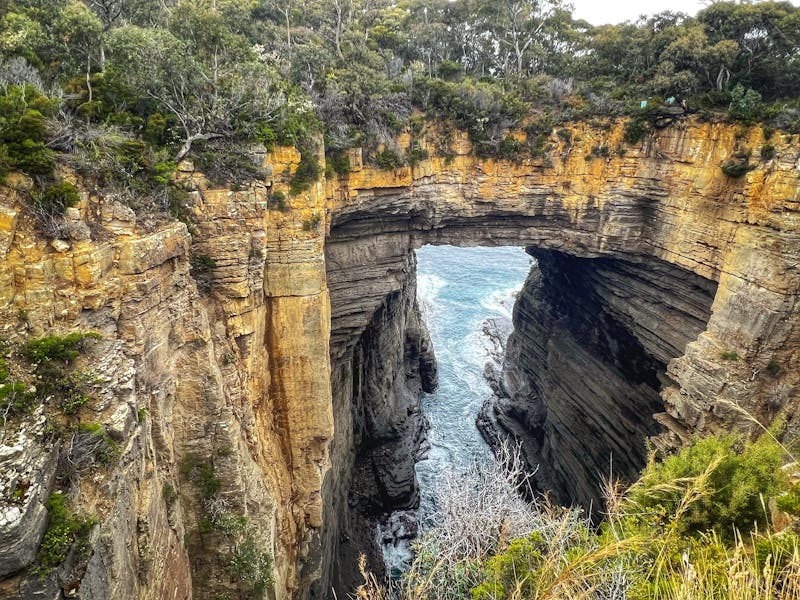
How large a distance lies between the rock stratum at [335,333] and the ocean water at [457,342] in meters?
2.94

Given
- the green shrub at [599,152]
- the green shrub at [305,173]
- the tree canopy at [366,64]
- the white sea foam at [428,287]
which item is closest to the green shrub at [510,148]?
the tree canopy at [366,64]

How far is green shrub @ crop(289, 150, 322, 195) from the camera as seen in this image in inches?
482

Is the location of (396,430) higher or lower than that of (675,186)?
lower

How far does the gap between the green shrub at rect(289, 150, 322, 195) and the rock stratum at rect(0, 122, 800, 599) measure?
0.27 metres

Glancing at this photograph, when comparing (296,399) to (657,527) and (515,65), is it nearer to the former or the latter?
(657,527)

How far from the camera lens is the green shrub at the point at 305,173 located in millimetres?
12234

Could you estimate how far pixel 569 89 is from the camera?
Result: 63.4 feet

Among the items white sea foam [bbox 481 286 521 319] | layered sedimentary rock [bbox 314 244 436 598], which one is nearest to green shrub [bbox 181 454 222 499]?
layered sedimentary rock [bbox 314 244 436 598]

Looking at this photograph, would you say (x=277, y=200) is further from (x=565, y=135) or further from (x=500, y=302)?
(x=500, y=302)

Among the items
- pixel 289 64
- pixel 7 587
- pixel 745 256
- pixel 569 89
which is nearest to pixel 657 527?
pixel 7 587

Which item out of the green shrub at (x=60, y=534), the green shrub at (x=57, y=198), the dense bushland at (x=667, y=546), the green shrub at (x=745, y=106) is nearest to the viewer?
the dense bushland at (x=667, y=546)

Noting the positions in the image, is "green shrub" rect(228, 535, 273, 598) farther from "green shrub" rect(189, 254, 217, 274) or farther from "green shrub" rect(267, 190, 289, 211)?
"green shrub" rect(267, 190, 289, 211)

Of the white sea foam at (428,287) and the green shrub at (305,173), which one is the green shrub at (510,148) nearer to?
the green shrub at (305,173)

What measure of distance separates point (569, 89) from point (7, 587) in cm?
2246
